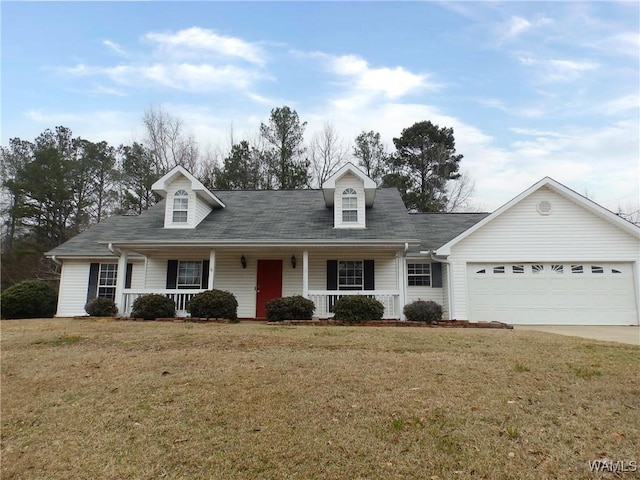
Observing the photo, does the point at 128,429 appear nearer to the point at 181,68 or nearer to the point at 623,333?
the point at 623,333

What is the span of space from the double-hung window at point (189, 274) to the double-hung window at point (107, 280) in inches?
142

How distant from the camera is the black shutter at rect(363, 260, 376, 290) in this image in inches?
545

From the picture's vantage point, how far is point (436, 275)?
14312 millimetres

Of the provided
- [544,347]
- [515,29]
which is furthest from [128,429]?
[515,29]

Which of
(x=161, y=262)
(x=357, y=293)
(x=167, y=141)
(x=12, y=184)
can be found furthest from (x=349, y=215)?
(x=12, y=184)

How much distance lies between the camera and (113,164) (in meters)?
29.6

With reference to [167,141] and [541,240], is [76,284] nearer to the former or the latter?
[167,141]

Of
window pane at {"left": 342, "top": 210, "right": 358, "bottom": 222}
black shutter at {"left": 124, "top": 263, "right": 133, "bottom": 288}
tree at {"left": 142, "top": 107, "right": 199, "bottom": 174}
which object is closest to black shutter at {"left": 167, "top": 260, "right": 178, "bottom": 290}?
black shutter at {"left": 124, "top": 263, "right": 133, "bottom": 288}

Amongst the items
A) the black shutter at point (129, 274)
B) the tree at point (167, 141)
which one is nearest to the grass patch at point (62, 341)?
the black shutter at point (129, 274)

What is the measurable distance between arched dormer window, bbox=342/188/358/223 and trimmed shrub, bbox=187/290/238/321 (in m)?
5.20

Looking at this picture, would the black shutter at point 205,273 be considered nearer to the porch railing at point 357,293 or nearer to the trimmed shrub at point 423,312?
the porch railing at point 357,293

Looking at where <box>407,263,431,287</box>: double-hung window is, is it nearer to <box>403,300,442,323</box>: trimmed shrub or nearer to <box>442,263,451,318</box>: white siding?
<box>442,263,451,318</box>: white siding

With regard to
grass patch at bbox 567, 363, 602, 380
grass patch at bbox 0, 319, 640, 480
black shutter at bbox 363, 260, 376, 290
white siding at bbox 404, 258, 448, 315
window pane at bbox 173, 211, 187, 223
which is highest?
window pane at bbox 173, 211, 187, 223

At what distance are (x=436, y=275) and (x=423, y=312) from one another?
2.54m
